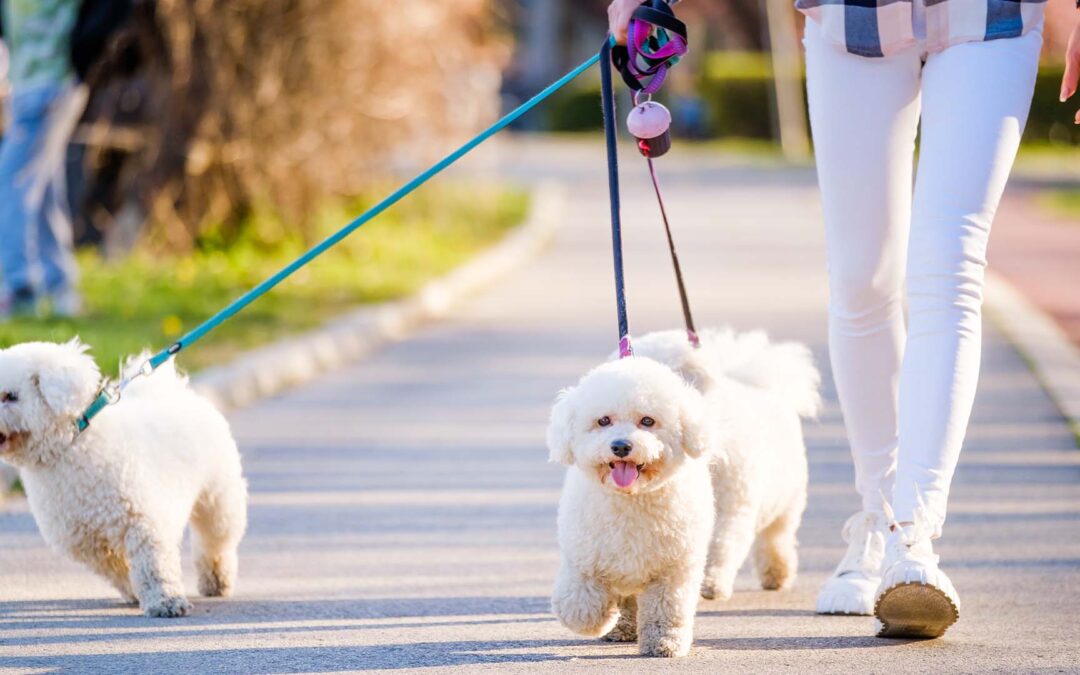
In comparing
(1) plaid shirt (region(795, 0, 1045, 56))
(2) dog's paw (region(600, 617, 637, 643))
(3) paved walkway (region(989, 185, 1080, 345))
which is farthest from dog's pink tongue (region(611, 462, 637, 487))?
(3) paved walkway (region(989, 185, 1080, 345))

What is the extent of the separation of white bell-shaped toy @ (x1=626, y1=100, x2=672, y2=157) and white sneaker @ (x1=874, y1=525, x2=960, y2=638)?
1.16 m

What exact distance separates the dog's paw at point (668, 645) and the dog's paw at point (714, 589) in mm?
660

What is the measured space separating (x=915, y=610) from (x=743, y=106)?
1730 inches

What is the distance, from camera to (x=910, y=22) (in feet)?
13.2

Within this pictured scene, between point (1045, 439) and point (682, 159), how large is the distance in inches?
1202

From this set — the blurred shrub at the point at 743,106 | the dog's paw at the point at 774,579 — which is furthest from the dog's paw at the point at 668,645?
the blurred shrub at the point at 743,106

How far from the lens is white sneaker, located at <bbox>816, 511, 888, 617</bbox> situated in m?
4.35

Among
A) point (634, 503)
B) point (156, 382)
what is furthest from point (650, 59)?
point (156, 382)

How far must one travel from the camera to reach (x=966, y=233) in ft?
12.9

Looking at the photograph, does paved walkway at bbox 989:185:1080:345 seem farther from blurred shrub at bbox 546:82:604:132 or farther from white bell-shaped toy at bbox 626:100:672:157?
blurred shrub at bbox 546:82:604:132

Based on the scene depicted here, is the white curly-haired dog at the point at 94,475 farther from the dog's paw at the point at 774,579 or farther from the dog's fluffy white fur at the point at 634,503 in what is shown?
the dog's paw at the point at 774,579

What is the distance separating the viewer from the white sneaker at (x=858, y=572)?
4352 mm

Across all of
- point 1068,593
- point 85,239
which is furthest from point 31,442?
point 85,239

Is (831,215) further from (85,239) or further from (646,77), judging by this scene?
(85,239)
